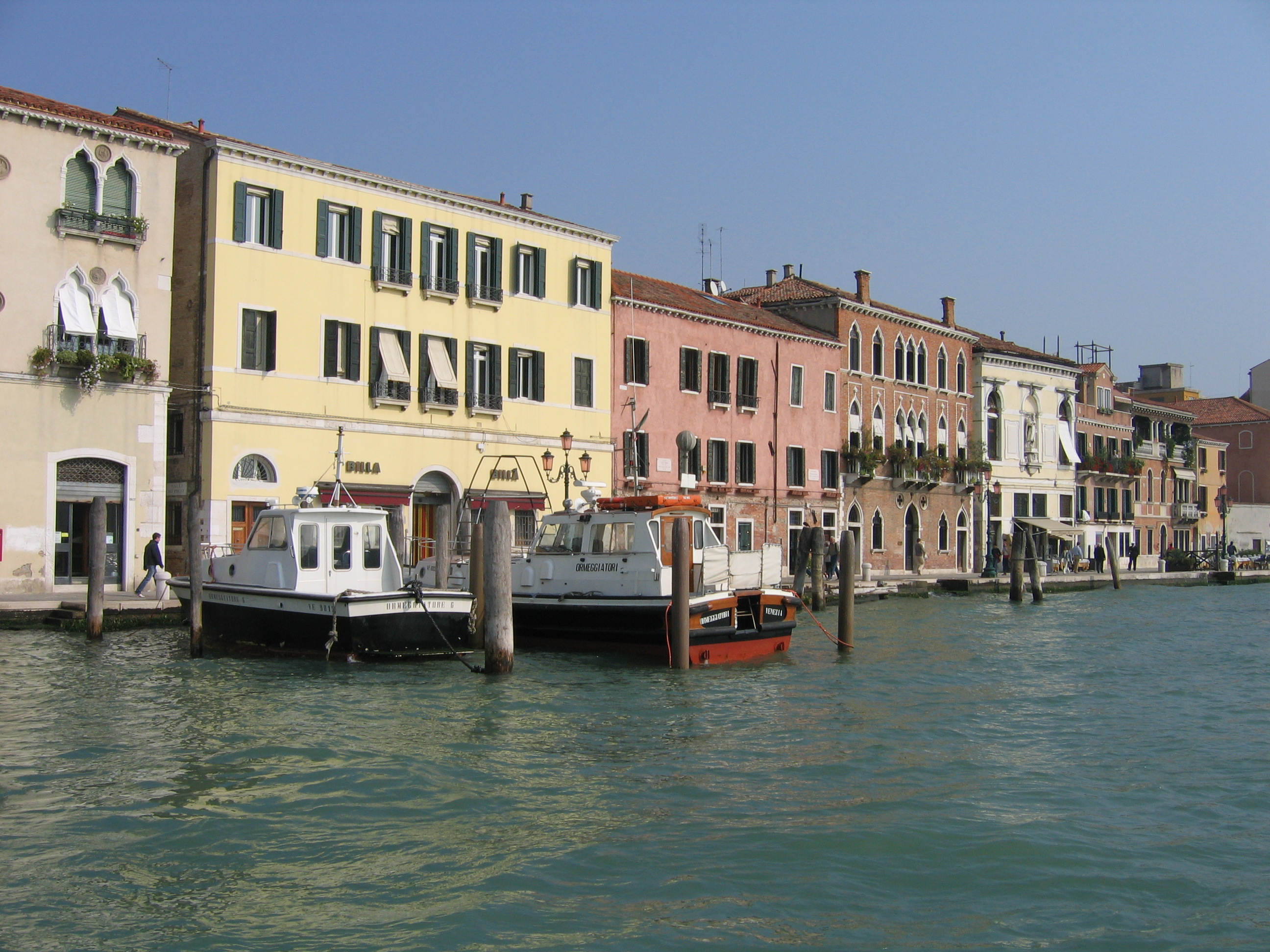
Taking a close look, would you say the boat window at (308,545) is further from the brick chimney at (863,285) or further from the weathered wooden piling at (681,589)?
the brick chimney at (863,285)

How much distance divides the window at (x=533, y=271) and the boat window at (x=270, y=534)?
13.0m

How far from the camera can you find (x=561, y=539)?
19984 millimetres

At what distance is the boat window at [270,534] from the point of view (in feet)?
59.2

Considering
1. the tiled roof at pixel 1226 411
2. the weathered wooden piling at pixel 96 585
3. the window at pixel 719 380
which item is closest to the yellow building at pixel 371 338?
the window at pixel 719 380

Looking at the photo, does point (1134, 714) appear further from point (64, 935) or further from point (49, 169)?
point (49, 169)

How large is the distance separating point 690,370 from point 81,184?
53.3 ft

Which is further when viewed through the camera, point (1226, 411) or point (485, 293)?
point (1226, 411)

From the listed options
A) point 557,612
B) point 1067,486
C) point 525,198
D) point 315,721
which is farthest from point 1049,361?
point 315,721

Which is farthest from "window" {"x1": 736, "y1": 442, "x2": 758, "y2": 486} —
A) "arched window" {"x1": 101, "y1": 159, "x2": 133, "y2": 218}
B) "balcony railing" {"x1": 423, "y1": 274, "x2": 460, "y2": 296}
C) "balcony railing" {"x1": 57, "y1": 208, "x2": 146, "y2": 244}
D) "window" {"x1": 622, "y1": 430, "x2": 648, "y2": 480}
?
"arched window" {"x1": 101, "y1": 159, "x2": 133, "y2": 218}

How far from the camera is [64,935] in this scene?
7.17 meters

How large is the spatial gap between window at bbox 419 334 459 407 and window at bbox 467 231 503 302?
1.44m

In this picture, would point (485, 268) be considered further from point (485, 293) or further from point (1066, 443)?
point (1066, 443)

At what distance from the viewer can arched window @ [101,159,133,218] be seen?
77.7 ft

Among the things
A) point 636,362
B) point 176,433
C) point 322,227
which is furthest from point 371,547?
point 636,362
